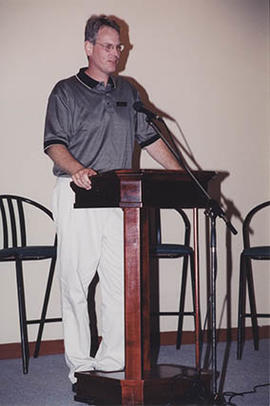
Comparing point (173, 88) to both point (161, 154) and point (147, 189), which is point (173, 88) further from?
point (147, 189)

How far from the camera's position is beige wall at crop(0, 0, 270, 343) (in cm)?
391

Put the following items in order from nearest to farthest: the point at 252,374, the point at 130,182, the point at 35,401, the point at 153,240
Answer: the point at 130,182
the point at 35,401
the point at 252,374
the point at 153,240

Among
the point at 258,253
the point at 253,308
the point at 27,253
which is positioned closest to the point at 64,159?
the point at 27,253

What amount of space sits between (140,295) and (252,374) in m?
1.16

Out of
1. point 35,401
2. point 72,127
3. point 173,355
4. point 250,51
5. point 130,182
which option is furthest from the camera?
point 250,51

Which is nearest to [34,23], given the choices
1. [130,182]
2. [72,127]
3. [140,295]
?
[72,127]

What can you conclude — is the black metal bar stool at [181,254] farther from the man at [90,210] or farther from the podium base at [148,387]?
the podium base at [148,387]

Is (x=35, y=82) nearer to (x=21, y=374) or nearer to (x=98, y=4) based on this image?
(x=98, y=4)

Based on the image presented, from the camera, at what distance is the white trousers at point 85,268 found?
2.96 metres

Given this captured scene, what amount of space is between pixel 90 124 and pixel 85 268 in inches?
27.5

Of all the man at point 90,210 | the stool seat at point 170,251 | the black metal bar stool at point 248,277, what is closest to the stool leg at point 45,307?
the stool seat at point 170,251

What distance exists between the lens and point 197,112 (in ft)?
14.3

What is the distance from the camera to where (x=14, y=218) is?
382 centimetres

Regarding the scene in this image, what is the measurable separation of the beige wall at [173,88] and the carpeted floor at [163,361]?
357 millimetres
